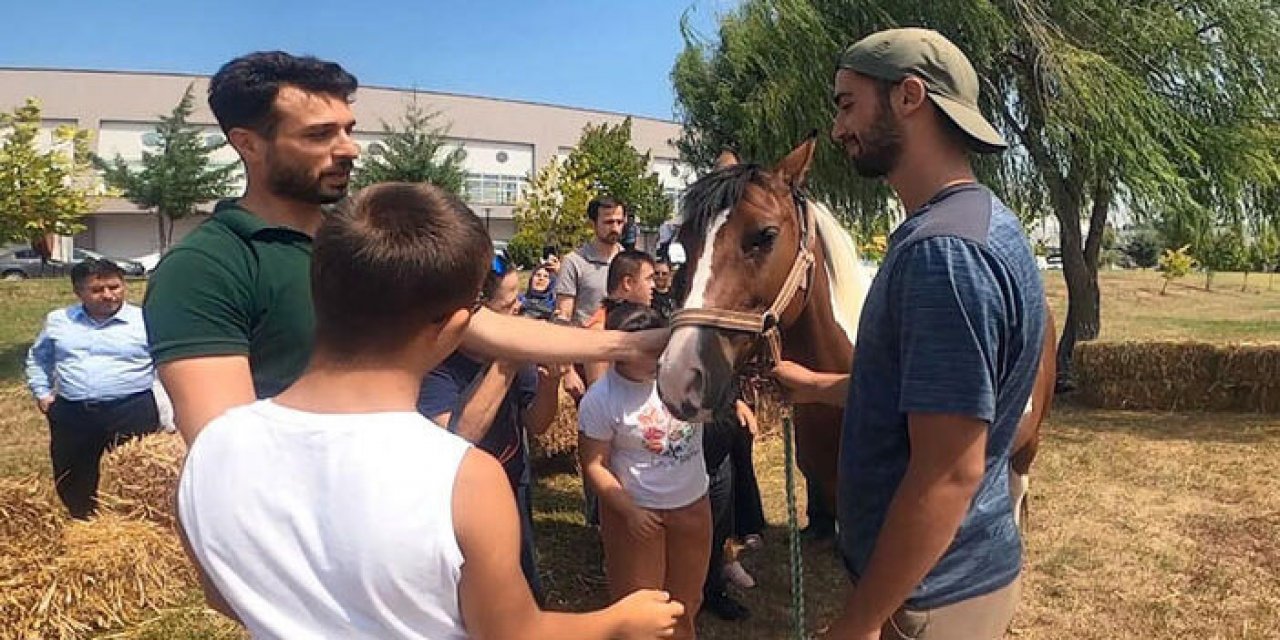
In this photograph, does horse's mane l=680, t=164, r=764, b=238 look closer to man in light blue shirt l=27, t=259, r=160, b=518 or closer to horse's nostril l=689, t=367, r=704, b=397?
horse's nostril l=689, t=367, r=704, b=397

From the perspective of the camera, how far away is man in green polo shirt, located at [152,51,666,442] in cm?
154

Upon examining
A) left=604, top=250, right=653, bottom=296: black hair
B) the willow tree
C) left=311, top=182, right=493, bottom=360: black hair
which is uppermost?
the willow tree

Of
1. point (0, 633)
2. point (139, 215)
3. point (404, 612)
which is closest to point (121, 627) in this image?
point (0, 633)

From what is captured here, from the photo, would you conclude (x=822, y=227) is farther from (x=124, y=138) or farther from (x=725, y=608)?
(x=124, y=138)

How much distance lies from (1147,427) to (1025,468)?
6.53 metres

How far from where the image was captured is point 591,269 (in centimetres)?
667

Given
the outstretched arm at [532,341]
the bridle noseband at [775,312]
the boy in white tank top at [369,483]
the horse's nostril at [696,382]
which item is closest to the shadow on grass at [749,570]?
the bridle noseband at [775,312]

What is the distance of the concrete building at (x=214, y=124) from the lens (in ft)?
157

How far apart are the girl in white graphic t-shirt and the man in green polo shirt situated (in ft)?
5.56

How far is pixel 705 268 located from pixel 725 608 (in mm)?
2589

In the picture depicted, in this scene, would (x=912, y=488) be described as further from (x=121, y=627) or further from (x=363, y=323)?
(x=121, y=627)

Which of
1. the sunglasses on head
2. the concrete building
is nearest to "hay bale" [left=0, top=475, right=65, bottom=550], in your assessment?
the sunglasses on head

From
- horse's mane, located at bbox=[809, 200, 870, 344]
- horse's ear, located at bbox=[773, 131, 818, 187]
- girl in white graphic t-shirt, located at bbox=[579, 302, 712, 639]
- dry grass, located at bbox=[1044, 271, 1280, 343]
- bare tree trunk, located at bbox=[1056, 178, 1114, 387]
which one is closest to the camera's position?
horse's ear, located at bbox=[773, 131, 818, 187]

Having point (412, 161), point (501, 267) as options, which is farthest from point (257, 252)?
point (412, 161)
